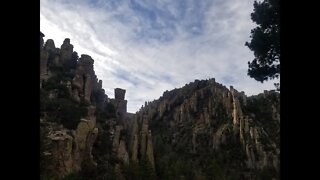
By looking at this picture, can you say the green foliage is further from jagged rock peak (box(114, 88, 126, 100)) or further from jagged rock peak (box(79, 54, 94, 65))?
jagged rock peak (box(114, 88, 126, 100))

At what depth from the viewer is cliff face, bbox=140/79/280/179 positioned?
58.0 metres

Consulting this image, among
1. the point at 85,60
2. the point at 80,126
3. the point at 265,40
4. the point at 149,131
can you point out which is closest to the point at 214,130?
the point at 149,131

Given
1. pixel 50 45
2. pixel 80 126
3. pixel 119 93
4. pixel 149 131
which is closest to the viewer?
pixel 80 126

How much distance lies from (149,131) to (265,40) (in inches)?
1783

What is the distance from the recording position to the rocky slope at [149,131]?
42375 mm

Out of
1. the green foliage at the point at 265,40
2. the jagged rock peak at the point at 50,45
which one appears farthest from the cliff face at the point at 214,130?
the green foliage at the point at 265,40

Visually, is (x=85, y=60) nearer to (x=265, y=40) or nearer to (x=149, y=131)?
(x=149, y=131)

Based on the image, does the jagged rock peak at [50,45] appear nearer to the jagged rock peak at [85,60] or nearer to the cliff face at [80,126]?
the cliff face at [80,126]

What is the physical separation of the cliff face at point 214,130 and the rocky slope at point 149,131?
5.0 inches

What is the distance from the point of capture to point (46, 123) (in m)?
44.8

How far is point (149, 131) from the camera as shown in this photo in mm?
57750
